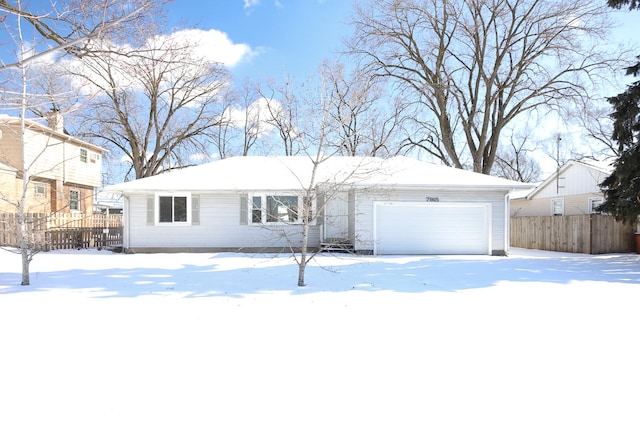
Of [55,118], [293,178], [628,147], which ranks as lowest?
[55,118]

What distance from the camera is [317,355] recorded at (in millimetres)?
3469

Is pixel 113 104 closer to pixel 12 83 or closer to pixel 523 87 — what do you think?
pixel 12 83

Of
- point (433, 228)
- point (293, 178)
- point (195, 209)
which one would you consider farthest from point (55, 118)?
point (433, 228)

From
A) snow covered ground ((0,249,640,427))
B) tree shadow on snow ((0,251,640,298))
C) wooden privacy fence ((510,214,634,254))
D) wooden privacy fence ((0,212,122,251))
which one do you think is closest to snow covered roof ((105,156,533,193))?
tree shadow on snow ((0,251,640,298))

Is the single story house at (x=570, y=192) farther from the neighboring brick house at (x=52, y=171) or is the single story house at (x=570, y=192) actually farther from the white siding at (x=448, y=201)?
the neighboring brick house at (x=52, y=171)

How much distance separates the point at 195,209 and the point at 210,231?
993 millimetres

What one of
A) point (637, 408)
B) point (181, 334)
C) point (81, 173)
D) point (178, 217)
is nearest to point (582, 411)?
point (637, 408)

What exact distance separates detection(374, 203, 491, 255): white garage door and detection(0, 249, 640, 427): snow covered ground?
6040mm

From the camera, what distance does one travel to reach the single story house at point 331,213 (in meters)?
12.6

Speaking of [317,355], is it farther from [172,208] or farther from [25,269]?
[172,208]

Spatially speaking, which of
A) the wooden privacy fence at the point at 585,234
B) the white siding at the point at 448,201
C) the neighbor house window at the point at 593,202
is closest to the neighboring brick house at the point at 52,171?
the white siding at the point at 448,201

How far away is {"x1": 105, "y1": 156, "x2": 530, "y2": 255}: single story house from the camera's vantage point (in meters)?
12.6

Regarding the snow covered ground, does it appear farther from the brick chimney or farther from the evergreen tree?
the evergreen tree

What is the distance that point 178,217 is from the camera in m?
13.4
